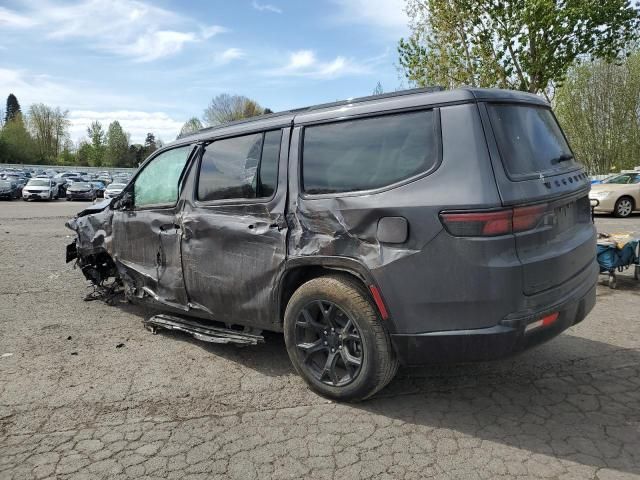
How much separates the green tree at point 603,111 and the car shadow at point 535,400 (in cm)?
3609

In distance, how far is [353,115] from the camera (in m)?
3.43

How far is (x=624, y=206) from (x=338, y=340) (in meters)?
17.4

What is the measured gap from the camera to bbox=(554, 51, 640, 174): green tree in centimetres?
3588

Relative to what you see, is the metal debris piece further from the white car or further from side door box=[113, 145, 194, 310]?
the white car

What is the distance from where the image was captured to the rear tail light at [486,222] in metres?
2.79

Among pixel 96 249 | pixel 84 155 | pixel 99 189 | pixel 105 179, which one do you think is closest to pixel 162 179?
pixel 96 249

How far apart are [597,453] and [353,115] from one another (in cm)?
250

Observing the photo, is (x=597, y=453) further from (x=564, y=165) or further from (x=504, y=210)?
(x=564, y=165)

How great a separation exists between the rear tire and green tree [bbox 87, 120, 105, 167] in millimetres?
97303

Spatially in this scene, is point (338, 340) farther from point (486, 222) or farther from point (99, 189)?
point (99, 189)

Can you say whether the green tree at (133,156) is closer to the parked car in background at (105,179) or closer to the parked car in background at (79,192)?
the parked car in background at (105,179)

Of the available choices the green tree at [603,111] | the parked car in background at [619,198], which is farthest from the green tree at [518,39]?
the green tree at [603,111]

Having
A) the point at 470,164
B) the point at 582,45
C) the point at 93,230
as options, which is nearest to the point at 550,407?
the point at 470,164

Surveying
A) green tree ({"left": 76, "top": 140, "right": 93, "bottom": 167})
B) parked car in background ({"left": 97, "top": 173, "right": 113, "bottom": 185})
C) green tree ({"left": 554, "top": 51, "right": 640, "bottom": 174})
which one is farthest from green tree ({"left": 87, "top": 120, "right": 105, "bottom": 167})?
green tree ({"left": 554, "top": 51, "right": 640, "bottom": 174})
